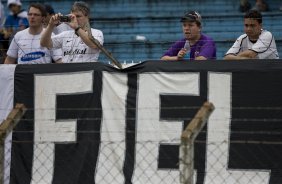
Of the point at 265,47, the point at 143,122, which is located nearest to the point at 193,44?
the point at 265,47

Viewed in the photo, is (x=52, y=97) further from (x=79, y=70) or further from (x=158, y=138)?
(x=158, y=138)

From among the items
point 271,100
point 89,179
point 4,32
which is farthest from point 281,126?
point 4,32

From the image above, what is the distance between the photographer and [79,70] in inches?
349

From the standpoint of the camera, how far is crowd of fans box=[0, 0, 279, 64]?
28.7 feet

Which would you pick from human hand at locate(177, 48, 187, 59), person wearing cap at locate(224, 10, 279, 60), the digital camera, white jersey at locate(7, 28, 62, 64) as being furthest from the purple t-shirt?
white jersey at locate(7, 28, 62, 64)

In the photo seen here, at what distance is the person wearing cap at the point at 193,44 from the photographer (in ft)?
29.1

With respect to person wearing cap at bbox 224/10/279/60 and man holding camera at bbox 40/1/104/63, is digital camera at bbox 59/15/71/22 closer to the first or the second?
man holding camera at bbox 40/1/104/63

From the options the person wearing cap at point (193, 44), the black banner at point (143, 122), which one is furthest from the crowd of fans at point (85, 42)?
the black banner at point (143, 122)

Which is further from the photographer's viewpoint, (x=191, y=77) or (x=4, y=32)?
(x=4, y=32)

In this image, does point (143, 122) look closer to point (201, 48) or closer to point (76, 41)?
point (201, 48)

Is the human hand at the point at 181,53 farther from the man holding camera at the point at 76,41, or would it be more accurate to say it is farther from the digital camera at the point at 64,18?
the digital camera at the point at 64,18

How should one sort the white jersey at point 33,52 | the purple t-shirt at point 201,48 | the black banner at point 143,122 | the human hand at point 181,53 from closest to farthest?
the black banner at point 143,122 → the human hand at point 181,53 → the purple t-shirt at point 201,48 → the white jersey at point 33,52

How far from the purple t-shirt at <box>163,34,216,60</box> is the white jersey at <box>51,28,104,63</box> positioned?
34.5 inches

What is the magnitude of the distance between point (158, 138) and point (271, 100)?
48.7 inches
